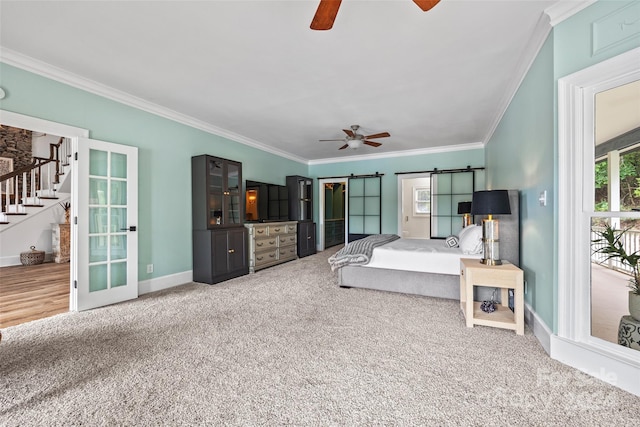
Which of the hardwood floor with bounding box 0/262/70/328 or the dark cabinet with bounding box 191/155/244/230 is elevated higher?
the dark cabinet with bounding box 191/155/244/230

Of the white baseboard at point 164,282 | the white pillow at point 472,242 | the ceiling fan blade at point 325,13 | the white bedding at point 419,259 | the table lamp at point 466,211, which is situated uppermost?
the ceiling fan blade at point 325,13

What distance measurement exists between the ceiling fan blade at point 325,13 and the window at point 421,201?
7.03 m

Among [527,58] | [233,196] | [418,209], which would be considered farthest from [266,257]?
[418,209]

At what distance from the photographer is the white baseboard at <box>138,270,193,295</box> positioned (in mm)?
3676

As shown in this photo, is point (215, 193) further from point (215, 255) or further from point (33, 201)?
point (33, 201)

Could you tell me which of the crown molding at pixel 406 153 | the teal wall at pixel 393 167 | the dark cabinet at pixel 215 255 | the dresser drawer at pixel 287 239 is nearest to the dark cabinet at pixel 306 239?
the dresser drawer at pixel 287 239

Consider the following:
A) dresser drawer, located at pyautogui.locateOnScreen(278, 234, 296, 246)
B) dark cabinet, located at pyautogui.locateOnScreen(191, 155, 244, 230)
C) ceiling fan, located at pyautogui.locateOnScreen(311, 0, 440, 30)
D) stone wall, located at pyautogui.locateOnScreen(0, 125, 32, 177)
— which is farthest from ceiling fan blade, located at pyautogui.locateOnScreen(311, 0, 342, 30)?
stone wall, located at pyautogui.locateOnScreen(0, 125, 32, 177)

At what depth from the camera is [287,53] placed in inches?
99.3

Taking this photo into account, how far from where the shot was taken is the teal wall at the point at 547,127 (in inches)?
68.0

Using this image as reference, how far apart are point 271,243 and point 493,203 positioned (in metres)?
3.87

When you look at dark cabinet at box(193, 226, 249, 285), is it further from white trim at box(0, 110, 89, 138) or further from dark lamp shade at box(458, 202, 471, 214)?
dark lamp shade at box(458, 202, 471, 214)

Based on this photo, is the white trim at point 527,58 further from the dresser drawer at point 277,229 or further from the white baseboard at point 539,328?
the dresser drawer at point 277,229

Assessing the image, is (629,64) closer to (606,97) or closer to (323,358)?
(606,97)

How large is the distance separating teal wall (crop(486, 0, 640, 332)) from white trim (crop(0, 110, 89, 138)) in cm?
450
